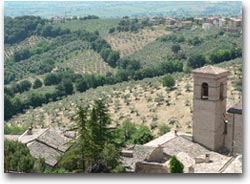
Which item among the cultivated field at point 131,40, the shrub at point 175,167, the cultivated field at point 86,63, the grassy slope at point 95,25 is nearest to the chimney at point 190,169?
the shrub at point 175,167

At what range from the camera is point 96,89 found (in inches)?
1062

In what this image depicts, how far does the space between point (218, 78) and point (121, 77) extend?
17.8 metres

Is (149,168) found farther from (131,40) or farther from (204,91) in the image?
(131,40)

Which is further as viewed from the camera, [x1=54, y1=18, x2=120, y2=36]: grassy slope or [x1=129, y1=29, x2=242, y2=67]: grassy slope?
[x1=54, y1=18, x2=120, y2=36]: grassy slope

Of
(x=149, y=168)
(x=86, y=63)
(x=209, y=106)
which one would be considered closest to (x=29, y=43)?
(x=86, y=63)

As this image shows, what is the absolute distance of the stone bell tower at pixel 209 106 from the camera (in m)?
10.8

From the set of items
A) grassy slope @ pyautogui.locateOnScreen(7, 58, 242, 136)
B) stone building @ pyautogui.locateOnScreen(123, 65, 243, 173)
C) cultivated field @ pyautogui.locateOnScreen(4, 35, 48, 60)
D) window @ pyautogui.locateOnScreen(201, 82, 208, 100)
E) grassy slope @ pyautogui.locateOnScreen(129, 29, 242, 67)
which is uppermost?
window @ pyautogui.locateOnScreen(201, 82, 208, 100)

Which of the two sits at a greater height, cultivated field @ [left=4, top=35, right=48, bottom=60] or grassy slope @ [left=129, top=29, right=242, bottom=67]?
cultivated field @ [left=4, top=35, right=48, bottom=60]

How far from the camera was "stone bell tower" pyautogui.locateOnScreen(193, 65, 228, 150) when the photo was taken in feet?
35.6

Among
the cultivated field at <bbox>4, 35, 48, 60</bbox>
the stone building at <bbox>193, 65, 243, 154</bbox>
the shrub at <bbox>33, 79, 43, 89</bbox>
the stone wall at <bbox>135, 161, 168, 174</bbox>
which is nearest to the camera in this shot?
the stone wall at <bbox>135, 161, 168, 174</bbox>

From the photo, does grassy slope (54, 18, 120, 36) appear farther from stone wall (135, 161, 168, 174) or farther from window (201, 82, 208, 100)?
stone wall (135, 161, 168, 174)

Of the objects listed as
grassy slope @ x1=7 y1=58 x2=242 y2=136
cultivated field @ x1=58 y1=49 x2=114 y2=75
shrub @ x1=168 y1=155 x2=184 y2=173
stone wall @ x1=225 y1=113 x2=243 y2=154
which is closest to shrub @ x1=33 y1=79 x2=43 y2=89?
grassy slope @ x1=7 y1=58 x2=242 y2=136

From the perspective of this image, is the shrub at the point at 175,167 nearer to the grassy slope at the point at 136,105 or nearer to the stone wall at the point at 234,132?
the stone wall at the point at 234,132

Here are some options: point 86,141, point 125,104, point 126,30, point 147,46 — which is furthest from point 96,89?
point 86,141
